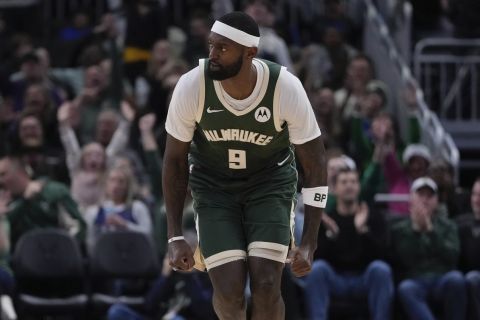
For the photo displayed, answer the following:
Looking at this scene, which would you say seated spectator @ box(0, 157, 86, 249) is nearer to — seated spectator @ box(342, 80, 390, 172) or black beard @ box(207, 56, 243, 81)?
seated spectator @ box(342, 80, 390, 172)

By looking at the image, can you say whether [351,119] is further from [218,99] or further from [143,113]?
→ [218,99]

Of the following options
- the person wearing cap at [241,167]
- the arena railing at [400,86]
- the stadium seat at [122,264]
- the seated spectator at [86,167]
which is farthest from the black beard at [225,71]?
the arena railing at [400,86]

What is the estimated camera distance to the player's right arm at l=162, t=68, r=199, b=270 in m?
8.99

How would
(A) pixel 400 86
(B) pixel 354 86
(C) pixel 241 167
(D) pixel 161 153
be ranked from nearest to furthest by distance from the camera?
1. (C) pixel 241 167
2. (D) pixel 161 153
3. (B) pixel 354 86
4. (A) pixel 400 86

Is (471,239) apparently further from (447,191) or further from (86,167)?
(86,167)

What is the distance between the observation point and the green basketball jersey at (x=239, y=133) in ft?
29.5

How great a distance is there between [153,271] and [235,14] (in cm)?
555

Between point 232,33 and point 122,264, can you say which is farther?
point 122,264

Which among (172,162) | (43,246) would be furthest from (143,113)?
(172,162)

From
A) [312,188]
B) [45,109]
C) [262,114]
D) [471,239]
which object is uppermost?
[262,114]

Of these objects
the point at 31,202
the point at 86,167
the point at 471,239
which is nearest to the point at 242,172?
the point at 31,202

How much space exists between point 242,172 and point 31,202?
513 centimetres

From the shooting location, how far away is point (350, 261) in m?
13.6

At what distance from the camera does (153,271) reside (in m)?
14.0
